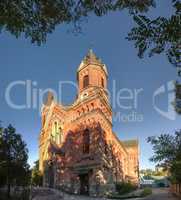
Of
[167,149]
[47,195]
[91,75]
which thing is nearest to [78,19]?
[167,149]

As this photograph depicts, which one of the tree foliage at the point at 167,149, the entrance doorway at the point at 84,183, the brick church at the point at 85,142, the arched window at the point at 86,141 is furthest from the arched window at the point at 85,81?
the tree foliage at the point at 167,149

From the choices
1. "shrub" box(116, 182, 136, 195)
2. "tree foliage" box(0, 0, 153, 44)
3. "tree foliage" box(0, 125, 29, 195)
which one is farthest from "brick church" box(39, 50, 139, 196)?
"tree foliage" box(0, 0, 153, 44)

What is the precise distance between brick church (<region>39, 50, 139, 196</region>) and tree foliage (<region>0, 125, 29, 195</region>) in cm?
1219

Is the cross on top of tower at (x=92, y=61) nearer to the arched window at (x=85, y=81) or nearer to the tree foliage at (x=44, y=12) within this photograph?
the arched window at (x=85, y=81)

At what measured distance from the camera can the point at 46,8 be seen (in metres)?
5.24

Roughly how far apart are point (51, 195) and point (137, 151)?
33.5 meters

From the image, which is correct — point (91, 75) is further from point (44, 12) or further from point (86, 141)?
point (44, 12)

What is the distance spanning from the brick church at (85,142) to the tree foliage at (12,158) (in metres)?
12.2

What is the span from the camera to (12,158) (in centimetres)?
1970

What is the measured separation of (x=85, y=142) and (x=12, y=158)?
15496 millimetres

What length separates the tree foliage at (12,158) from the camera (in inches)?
747

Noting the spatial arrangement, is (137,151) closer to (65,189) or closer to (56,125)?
(56,125)

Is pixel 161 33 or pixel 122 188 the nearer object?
pixel 161 33

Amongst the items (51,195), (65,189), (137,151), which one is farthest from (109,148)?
(137,151)
